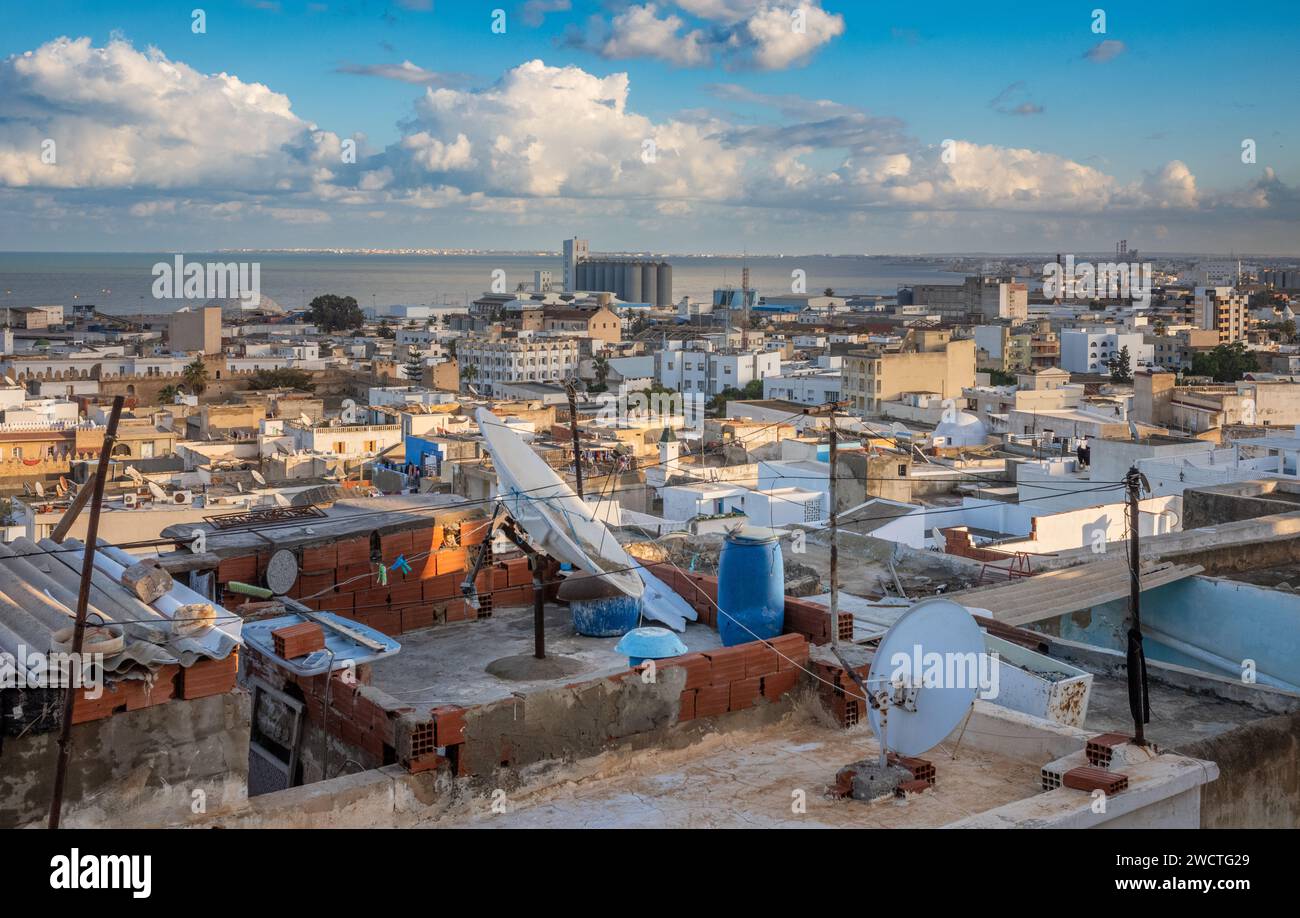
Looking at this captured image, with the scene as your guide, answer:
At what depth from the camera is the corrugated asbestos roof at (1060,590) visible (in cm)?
Result: 1087

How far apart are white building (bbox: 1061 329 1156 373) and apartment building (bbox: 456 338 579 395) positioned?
27971 millimetres

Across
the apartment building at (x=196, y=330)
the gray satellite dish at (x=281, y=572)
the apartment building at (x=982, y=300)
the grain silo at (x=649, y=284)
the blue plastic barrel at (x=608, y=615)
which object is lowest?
the blue plastic barrel at (x=608, y=615)

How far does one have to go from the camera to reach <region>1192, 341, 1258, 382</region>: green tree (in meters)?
64.6

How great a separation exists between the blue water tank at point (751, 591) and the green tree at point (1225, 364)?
61975mm

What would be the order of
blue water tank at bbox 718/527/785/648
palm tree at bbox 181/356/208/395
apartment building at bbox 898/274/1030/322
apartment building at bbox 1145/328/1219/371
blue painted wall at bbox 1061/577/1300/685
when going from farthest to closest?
apartment building at bbox 898/274/1030/322, apartment building at bbox 1145/328/1219/371, palm tree at bbox 181/356/208/395, blue painted wall at bbox 1061/577/1300/685, blue water tank at bbox 718/527/785/648

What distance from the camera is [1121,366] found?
70.6m

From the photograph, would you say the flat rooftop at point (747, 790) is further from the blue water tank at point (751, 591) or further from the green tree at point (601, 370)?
the green tree at point (601, 370)

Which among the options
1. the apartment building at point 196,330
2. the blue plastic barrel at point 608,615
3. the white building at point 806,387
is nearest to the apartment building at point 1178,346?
the white building at point 806,387

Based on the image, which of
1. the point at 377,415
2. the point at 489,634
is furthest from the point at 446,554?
the point at 377,415

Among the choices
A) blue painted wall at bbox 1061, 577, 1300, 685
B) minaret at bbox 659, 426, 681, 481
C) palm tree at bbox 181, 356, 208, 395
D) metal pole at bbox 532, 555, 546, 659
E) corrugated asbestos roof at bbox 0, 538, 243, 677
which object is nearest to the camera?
corrugated asbestos roof at bbox 0, 538, 243, 677

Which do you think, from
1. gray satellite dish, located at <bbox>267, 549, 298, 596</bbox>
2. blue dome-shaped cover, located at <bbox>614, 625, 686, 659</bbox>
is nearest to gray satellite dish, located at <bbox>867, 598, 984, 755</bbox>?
blue dome-shaped cover, located at <bbox>614, 625, 686, 659</bbox>

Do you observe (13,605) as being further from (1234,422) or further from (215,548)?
(1234,422)

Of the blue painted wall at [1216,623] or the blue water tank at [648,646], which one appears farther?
the blue painted wall at [1216,623]

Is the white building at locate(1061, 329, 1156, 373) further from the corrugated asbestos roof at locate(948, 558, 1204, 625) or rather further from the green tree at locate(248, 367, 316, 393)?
the corrugated asbestos roof at locate(948, 558, 1204, 625)
